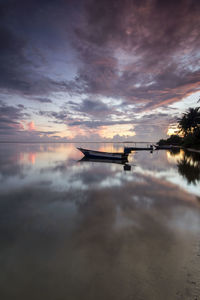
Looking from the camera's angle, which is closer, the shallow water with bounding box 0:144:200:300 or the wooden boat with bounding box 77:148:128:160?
the shallow water with bounding box 0:144:200:300

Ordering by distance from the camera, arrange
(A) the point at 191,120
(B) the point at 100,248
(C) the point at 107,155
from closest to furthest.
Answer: (B) the point at 100,248 < (C) the point at 107,155 < (A) the point at 191,120

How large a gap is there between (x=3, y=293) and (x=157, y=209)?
7340 millimetres

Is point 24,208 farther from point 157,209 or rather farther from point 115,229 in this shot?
point 157,209

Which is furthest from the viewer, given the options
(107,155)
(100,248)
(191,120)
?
(191,120)

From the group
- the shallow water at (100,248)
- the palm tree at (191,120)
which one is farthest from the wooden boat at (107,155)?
the palm tree at (191,120)

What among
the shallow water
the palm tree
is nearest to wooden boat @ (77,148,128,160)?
the shallow water

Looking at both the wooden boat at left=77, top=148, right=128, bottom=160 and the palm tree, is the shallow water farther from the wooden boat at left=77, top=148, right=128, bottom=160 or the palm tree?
the palm tree

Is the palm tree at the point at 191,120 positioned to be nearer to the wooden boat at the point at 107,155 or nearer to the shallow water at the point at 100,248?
the wooden boat at the point at 107,155

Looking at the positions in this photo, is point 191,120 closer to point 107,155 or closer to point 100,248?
point 107,155

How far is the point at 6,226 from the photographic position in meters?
6.65

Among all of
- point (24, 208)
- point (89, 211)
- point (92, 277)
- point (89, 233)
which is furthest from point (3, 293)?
point (24, 208)

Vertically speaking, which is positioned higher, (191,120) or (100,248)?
(191,120)

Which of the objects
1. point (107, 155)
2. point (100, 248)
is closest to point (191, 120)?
point (107, 155)

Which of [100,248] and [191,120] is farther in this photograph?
[191,120]
